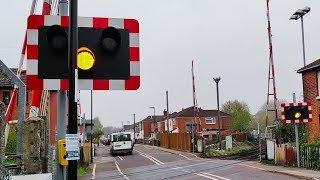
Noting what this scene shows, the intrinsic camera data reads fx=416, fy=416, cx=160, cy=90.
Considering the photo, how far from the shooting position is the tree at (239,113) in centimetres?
8912

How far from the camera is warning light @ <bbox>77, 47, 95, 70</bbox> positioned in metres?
4.39

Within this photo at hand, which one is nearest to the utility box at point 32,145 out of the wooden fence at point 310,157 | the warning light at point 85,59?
the warning light at point 85,59

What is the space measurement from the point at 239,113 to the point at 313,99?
214ft

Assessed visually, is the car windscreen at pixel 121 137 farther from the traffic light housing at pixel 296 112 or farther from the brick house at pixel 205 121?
the brick house at pixel 205 121

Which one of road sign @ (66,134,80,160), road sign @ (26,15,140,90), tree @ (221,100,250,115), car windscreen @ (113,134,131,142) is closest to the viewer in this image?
road sign @ (66,134,80,160)

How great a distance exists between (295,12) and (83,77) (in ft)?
88.9

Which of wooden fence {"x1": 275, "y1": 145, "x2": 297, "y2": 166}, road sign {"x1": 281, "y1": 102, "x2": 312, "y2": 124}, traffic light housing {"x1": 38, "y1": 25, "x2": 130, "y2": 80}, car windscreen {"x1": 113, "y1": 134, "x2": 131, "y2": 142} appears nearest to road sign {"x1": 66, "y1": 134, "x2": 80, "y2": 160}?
traffic light housing {"x1": 38, "y1": 25, "x2": 130, "y2": 80}

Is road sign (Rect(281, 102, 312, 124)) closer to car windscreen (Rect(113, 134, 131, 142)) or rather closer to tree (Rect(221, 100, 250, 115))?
car windscreen (Rect(113, 134, 131, 142))

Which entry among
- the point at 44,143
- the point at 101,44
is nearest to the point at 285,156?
the point at 44,143

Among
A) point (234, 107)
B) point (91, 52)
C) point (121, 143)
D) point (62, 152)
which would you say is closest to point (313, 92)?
point (121, 143)

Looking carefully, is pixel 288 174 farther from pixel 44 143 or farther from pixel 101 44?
pixel 101 44

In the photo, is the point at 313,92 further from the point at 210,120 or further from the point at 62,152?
the point at 210,120

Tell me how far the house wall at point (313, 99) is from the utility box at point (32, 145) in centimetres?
2281

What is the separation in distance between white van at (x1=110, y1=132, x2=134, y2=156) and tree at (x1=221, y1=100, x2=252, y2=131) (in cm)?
4907
